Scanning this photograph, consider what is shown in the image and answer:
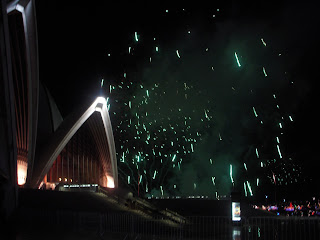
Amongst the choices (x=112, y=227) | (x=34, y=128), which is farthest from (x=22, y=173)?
(x=112, y=227)

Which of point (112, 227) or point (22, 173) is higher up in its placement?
point (22, 173)

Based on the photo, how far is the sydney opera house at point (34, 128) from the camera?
13188 millimetres

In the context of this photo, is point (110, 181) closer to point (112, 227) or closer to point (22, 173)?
point (22, 173)

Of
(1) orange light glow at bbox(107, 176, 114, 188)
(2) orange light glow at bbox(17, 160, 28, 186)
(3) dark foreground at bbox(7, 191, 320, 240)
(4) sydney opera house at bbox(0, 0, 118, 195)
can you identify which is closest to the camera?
(3) dark foreground at bbox(7, 191, 320, 240)

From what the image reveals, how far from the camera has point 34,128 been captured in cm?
2362

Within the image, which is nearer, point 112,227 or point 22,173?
point 112,227

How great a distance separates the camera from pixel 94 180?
35.1m

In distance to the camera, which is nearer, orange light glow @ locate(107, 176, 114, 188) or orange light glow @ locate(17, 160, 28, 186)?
orange light glow @ locate(17, 160, 28, 186)

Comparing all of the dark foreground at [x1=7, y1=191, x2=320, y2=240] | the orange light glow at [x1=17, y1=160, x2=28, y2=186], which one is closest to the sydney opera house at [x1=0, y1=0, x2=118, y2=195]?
the orange light glow at [x1=17, y1=160, x2=28, y2=186]

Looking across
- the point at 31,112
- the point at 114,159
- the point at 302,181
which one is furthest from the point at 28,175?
the point at 302,181

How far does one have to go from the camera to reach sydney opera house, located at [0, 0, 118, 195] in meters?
13.2

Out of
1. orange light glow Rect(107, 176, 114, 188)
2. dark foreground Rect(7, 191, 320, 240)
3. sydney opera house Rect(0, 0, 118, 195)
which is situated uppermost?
sydney opera house Rect(0, 0, 118, 195)

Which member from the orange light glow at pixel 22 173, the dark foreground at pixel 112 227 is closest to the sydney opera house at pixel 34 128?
the orange light glow at pixel 22 173

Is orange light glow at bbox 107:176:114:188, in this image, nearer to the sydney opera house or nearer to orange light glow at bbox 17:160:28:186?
the sydney opera house
